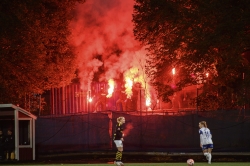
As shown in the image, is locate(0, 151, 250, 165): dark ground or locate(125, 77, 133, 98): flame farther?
locate(125, 77, 133, 98): flame

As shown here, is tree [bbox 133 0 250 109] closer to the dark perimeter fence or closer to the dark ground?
the dark perimeter fence

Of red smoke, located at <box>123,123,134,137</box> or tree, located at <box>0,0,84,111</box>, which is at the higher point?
tree, located at <box>0,0,84,111</box>

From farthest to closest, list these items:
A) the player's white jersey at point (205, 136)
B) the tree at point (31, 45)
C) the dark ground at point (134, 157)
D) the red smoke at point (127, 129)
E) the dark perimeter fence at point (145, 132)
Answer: the tree at point (31, 45) < the red smoke at point (127, 129) < the dark perimeter fence at point (145, 132) < the dark ground at point (134, 157) < the player's white jersey at point (205, 136)

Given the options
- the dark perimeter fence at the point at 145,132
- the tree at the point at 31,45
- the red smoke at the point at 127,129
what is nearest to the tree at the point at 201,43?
the dark perimeter fence at the point at 145,132

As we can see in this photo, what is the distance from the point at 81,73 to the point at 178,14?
29.0m

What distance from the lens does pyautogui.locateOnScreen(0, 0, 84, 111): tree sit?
4533 cm

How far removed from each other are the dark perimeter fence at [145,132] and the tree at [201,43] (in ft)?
6.40

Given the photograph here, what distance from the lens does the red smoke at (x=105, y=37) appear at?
211ft

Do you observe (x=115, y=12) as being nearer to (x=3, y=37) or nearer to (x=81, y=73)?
(x=81, y=73)

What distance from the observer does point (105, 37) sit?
2623 inches

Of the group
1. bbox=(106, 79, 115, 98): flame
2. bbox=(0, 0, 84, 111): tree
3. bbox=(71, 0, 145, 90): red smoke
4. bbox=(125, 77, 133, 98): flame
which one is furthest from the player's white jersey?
bbox=(71, 0, 145, 90): red smoke

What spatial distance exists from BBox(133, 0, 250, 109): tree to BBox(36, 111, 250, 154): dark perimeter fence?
195cm

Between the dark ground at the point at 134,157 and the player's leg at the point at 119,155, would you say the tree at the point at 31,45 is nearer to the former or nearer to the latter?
the dark ground at the point at 134,157

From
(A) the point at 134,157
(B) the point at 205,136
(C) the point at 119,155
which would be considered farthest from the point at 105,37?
(C) the point at 119,155
